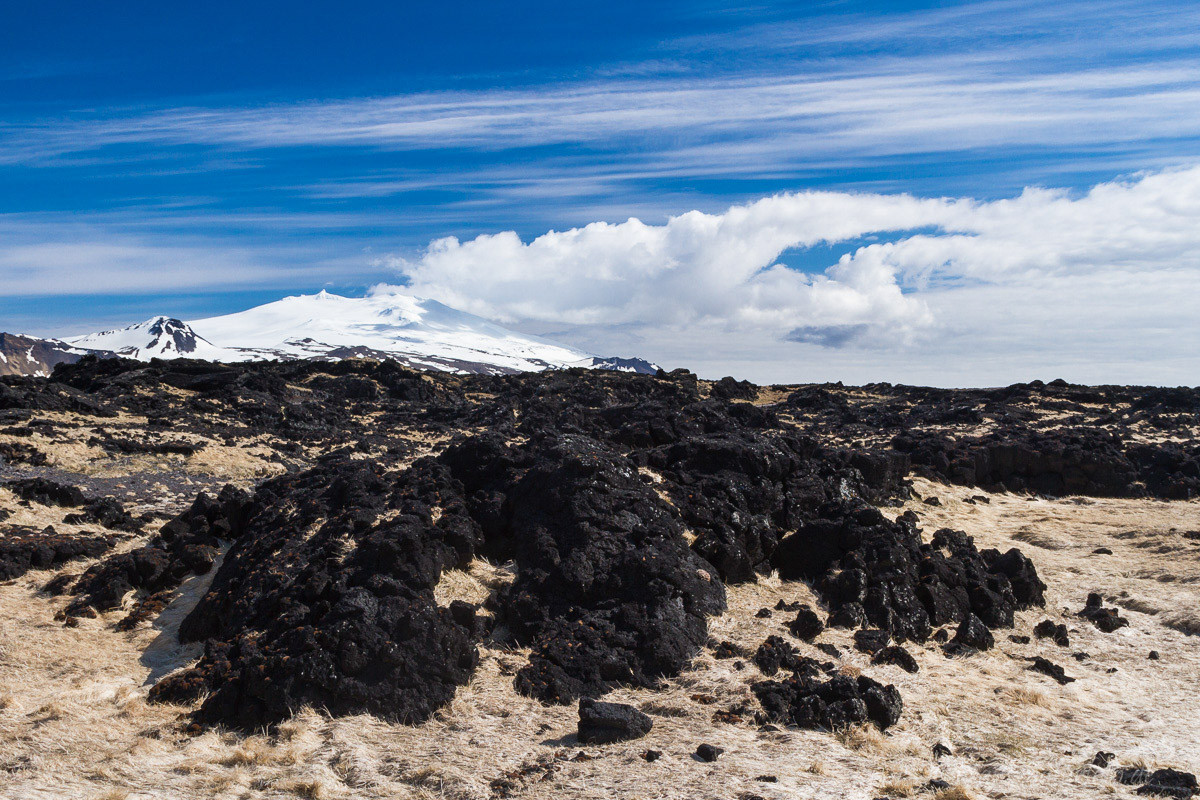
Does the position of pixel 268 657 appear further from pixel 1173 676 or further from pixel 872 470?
pixel 872 470

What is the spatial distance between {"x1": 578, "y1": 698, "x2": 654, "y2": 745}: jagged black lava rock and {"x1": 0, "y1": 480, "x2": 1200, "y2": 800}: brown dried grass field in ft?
0.57

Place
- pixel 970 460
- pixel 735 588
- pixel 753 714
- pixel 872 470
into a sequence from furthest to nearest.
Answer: pixel 970 460 → pixel 872 470 → pixel 735 588 → pixel 753 714

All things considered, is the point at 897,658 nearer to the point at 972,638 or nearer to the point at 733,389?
the point at 972,638

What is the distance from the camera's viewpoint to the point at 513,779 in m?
9.11

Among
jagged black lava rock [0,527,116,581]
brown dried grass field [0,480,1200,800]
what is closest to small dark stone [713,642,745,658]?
brown dried grass field [0,480,1200,800]

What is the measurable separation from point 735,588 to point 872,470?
33.7ft

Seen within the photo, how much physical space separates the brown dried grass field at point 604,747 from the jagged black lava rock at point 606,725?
0.17 metres

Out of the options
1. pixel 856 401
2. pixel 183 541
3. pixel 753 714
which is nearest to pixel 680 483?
pixel 753 714

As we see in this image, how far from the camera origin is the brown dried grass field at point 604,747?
29.6 ft

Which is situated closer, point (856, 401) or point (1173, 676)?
point (1173, 676)

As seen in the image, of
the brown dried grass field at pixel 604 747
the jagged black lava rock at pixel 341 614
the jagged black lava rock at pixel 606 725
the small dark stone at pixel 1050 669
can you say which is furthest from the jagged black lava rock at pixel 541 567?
the small dark stone at pixel 1050 669

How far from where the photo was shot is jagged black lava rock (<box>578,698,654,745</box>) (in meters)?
10.1

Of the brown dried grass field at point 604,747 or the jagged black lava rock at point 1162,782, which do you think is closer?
the jagged black lava rock at point 1162,782

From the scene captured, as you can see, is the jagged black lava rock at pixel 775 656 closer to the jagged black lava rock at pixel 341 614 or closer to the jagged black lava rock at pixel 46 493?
the jagged black lava rock at pixel 341 614
